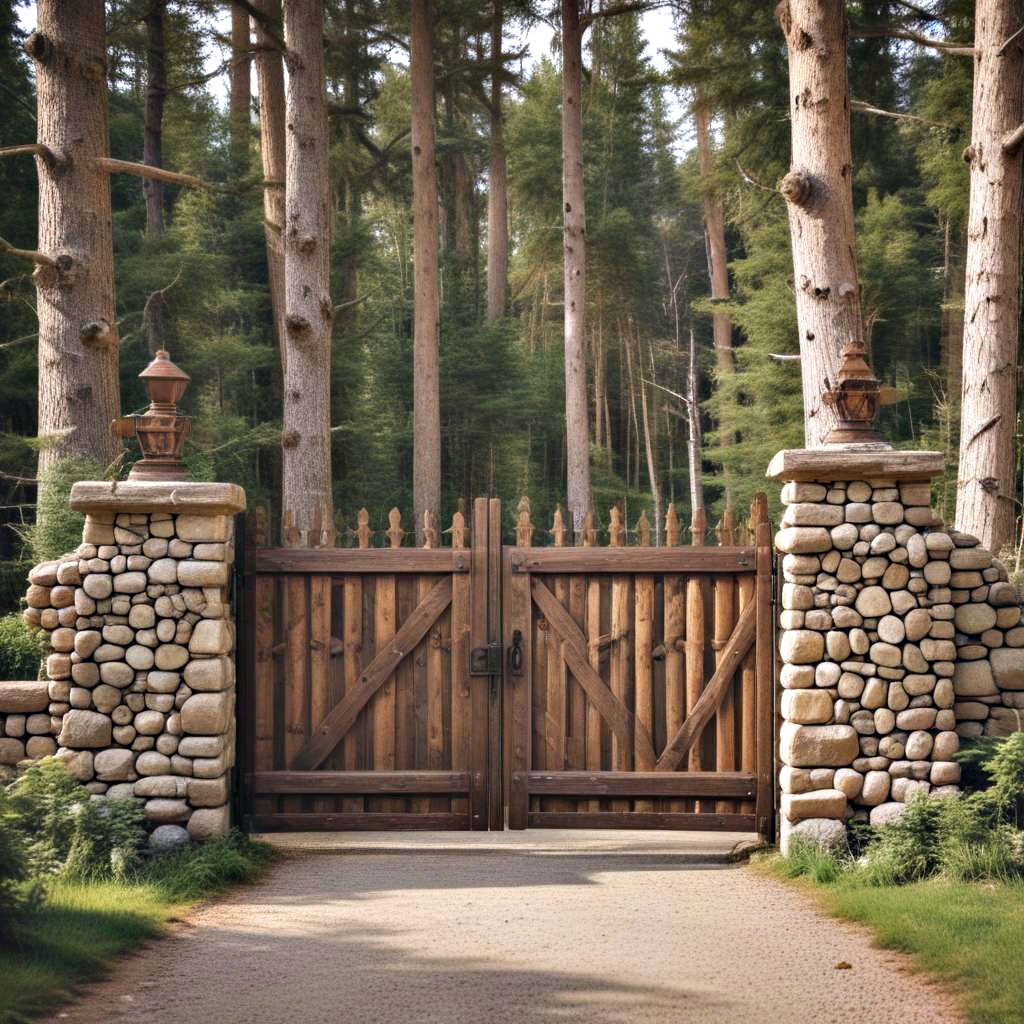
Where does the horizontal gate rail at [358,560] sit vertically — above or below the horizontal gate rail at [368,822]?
above

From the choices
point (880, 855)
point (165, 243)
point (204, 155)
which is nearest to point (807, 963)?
point (880, 855)

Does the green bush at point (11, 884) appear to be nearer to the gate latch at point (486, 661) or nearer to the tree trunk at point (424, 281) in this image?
the gate latch at point (486, 661)

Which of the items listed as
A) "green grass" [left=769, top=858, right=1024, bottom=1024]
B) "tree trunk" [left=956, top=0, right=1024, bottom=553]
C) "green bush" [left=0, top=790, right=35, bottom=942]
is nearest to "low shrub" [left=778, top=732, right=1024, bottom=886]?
"green grass" [left=769, top=858, right=1024, bottom=1024]

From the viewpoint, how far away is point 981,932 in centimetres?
523

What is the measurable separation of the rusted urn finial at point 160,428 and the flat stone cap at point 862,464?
319cm

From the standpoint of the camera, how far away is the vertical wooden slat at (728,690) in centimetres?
727

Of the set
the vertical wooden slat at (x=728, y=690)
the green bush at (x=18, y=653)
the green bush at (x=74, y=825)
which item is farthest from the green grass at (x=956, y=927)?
the green bush at (x=18, y=653)

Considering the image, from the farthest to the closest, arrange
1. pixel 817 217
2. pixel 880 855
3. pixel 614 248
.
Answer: pixel 614 248
pixel 817 217
pixel 880 855

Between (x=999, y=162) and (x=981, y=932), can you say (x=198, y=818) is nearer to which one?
(x=981, y=932)

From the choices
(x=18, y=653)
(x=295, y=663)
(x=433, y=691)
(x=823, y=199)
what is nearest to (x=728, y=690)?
(x=433, y=691)

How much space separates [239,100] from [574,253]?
6556 mm

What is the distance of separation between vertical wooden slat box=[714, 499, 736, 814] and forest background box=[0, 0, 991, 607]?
470 centimetres

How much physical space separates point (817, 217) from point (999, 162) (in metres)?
2.63

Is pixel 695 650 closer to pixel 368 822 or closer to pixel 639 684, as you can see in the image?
pixel 639 684
